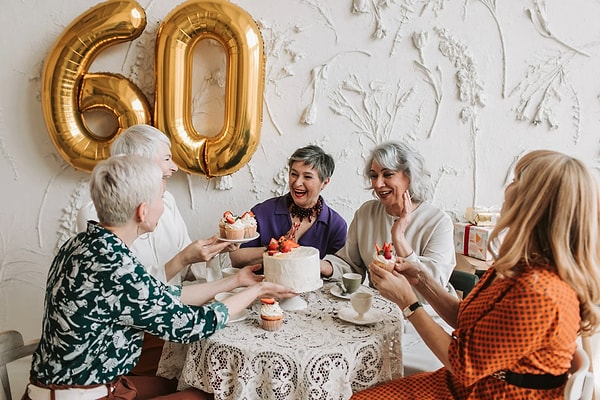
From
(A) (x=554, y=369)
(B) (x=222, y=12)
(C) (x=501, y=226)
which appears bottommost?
(A) (x=554, y=369)

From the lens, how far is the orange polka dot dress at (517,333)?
1.28 meters

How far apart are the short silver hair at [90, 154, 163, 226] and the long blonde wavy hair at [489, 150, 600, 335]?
1124 mm

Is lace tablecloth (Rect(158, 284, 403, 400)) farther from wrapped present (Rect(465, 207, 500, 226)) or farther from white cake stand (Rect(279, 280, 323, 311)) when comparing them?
wrapped present (Rect(465, 207, 500, 226))

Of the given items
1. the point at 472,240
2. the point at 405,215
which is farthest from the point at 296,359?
the point at 472,240

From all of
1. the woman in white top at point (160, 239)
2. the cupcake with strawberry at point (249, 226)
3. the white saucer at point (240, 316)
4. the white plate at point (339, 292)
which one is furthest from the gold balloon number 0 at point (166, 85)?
the white saucer at point (240, 316)

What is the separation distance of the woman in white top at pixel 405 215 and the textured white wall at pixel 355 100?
0.91 m

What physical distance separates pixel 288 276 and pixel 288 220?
1006mm

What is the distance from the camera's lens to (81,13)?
2975mm

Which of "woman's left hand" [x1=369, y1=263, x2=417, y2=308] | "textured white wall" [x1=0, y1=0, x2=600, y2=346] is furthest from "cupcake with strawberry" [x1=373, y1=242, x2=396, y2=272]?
"textured white wall" [x1=0, y1=0, x2=600, y2=346]

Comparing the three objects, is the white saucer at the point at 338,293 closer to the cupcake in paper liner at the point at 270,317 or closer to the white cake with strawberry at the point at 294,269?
the white cake with strawberry at the point at 294,269

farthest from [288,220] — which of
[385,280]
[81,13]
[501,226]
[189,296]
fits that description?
[81,13]

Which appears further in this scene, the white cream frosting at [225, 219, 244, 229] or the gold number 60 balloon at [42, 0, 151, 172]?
the gold number 60 balloon at [42, 0, 151, 172]

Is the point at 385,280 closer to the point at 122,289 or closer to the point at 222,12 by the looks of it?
the point at 122,289

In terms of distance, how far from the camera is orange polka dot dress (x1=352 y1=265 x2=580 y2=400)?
1.28 metres
